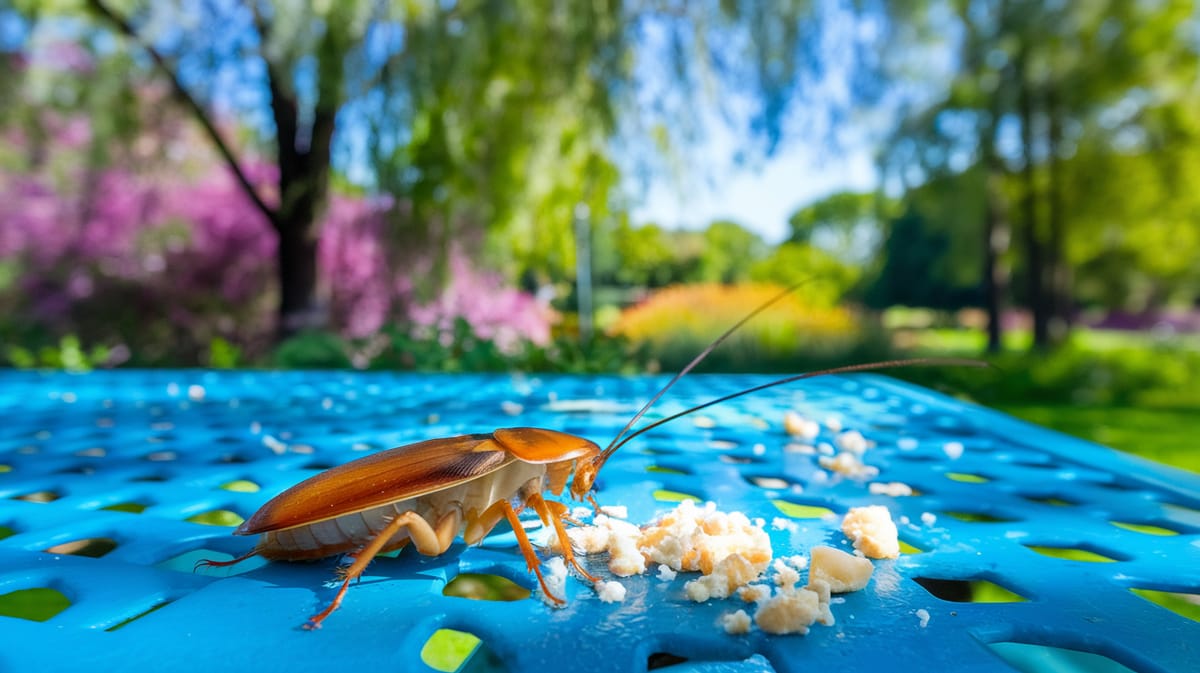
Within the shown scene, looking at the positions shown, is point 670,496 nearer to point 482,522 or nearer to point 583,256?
point 482,522

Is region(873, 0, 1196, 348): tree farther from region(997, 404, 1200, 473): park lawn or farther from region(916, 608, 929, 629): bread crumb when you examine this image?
region(916, 608, 929, 629): bread crumb

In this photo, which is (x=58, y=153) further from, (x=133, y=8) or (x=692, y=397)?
(x=692, y=397)

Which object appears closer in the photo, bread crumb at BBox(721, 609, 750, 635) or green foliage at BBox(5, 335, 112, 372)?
bread crumb at BBox(721, 609, 750, 635)

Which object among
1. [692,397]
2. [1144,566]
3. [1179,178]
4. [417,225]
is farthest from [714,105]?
[1179,178]

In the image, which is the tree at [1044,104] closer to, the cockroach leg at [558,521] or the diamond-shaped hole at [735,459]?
the diamond-shaped hole at [735,459]

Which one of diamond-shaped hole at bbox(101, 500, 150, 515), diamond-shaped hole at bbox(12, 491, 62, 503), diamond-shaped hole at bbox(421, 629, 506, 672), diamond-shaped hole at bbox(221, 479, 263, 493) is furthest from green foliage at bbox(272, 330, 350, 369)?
diamond-shaped hole at bbox(101, 500, 150, 515)

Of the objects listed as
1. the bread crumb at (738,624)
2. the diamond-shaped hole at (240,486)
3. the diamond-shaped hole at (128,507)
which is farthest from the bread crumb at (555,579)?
the diamond-shaped hole at (128,507)

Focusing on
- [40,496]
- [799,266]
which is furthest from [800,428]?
[799,266]
